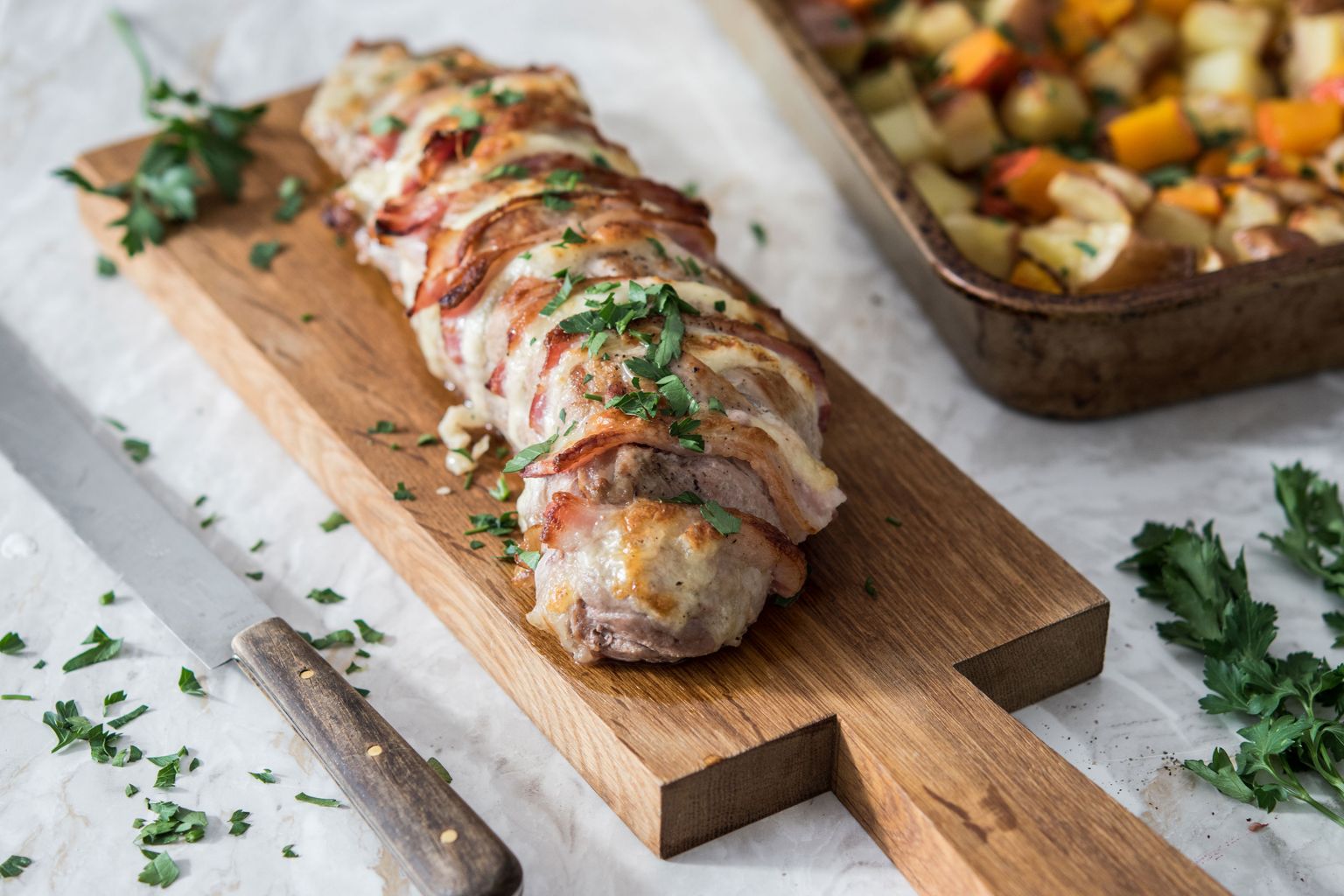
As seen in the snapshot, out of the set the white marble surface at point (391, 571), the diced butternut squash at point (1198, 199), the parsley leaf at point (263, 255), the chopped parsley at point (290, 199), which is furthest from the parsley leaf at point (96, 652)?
the diced butternut squash at point (1198, 199)

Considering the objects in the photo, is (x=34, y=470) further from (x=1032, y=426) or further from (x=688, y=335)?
(x=1032, y=426)

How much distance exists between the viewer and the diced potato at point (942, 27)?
4.76 m

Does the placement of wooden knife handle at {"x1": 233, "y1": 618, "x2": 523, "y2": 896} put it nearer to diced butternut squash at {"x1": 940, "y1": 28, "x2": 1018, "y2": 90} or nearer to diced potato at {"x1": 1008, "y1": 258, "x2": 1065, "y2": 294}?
diced potato at {"x1": 1008, "y1": 258, "x2": 1065, "y2": 294}

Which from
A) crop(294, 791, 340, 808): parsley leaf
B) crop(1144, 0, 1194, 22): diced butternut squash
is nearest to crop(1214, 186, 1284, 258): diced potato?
crop(1144, 0, 1194, 22): diced butternut squash

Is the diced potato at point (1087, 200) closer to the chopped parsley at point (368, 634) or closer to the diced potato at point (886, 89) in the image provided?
the diced potato at point (886, 89)

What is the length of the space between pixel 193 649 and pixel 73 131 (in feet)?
8.33

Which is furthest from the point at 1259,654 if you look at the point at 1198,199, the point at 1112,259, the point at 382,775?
the point at 382,775

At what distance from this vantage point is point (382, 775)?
8.72ft

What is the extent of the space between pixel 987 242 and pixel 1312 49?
4.51 feet

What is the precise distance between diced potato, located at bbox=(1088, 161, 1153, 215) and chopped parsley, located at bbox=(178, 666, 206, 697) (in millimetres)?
2586

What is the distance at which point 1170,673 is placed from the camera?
126 inches

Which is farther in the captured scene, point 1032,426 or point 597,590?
point 1032,426

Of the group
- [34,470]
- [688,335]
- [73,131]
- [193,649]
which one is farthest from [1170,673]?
[73,131]

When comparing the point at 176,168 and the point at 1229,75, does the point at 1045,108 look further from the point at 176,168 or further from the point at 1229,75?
the point at 176,168
